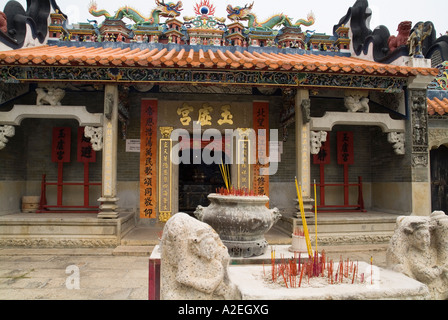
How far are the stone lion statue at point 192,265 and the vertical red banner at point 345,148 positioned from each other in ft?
20.9

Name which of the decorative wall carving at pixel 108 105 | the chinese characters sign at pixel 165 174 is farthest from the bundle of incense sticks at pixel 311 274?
the chinese characters sign at pixel 165 174

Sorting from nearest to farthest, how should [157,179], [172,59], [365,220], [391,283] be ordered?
[391,283], [172,59], [365,220], [157,179]

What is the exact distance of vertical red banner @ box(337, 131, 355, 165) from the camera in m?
8.25

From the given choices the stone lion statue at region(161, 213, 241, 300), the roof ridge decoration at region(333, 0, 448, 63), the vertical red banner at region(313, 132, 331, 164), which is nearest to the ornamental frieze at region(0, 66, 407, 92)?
the roof ridge decoration at region(333, 0, 448, 63)

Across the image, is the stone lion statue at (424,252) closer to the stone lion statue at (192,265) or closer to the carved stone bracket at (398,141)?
the stone lion statue at (192,265)

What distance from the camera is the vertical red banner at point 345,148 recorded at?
8.25m

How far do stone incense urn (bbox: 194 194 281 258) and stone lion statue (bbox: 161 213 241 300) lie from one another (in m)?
0.93

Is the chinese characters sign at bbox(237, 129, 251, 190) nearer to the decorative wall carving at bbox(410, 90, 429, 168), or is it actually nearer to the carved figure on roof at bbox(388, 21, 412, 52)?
the decorative wall carving at bbox(410, 90, 429, 168)

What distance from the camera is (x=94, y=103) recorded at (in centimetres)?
786

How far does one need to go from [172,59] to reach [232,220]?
3567 millimetres

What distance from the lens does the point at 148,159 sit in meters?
7.62

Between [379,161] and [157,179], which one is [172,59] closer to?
[157,179]

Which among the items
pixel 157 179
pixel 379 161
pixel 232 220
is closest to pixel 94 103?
pixel 157 179

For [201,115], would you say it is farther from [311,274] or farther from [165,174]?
[311,274]
